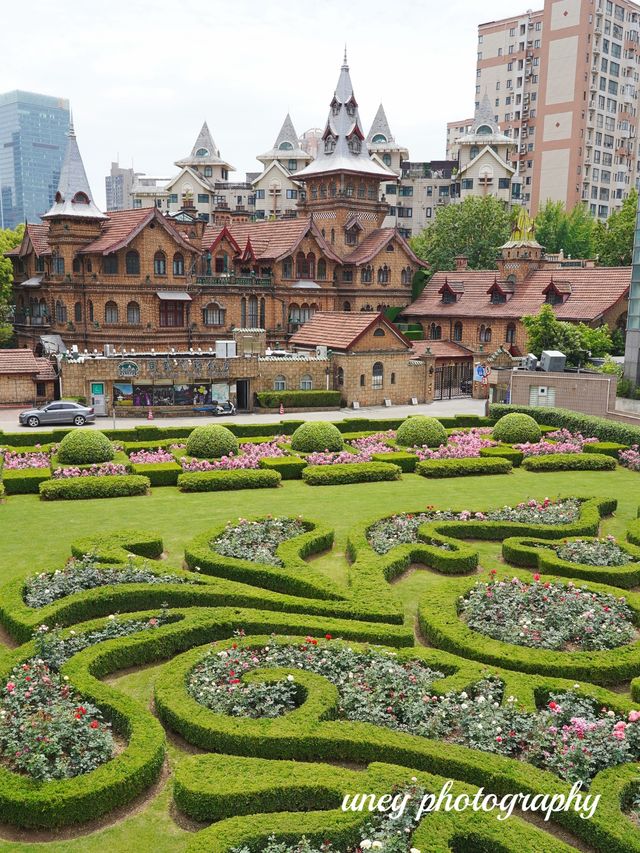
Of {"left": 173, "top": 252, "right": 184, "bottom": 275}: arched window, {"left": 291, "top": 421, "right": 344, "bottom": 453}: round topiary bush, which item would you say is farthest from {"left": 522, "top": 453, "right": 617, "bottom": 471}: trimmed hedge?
{"left": 173, "top": 252, "right": 184, "bottom": 275}: arched window

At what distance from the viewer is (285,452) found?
35719mm

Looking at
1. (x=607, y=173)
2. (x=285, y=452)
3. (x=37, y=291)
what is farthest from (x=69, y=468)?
(x=607, y=173)

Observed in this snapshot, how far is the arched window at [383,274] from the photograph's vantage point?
237 ft

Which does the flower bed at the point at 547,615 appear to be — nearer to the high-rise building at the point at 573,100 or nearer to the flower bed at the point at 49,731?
the flower bed at the point at 49,731

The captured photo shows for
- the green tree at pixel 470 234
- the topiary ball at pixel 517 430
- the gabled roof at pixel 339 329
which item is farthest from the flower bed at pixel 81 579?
the green tree at pixel 470 234

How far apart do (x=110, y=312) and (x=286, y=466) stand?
33.8 metres

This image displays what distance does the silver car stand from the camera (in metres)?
46.4

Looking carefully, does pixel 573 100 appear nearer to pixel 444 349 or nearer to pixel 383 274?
pixel 383 274

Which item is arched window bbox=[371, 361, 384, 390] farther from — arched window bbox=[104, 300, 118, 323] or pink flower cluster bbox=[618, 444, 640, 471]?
pink flower cluster bbox=[618, 444, 640, 471]

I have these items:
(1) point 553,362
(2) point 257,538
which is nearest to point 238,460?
(2) point 257,538

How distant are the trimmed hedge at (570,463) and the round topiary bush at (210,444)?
43.3 ft

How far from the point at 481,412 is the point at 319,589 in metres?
37.3

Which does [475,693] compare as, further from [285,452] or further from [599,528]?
[285,452]

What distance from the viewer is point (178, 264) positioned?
63.5 meters
